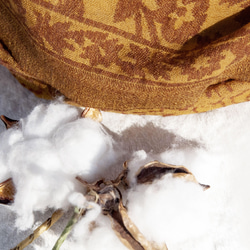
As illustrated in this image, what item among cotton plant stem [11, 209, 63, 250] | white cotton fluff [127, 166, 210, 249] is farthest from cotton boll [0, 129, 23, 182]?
white cotton fluff [127, 166, 210, 249]

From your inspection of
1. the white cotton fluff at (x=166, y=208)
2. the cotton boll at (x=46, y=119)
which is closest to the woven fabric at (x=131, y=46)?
the cotton boll at (x=46, y=119)

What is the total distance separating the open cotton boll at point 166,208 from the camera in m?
0.44

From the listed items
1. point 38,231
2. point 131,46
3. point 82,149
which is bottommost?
point 38,231

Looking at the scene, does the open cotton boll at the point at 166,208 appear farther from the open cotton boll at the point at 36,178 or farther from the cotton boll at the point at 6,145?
the cotton boll at the point at 6,145

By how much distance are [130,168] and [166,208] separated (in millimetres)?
88

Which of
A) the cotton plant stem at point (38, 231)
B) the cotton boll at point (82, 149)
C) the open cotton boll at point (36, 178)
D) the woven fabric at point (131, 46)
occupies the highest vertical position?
the woven fabric at point (131, 46)

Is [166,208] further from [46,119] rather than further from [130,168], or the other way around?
[46,119]

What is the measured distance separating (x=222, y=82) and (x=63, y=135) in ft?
0.95

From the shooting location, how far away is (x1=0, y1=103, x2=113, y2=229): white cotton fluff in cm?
48

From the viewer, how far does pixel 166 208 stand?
17.3 inches

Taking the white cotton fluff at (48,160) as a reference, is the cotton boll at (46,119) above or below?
above

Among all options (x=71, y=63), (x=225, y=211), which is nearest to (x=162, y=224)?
(x=225, y=211)

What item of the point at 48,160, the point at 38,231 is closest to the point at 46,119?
the point at 48,160

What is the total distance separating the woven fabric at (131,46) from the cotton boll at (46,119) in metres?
0.04
